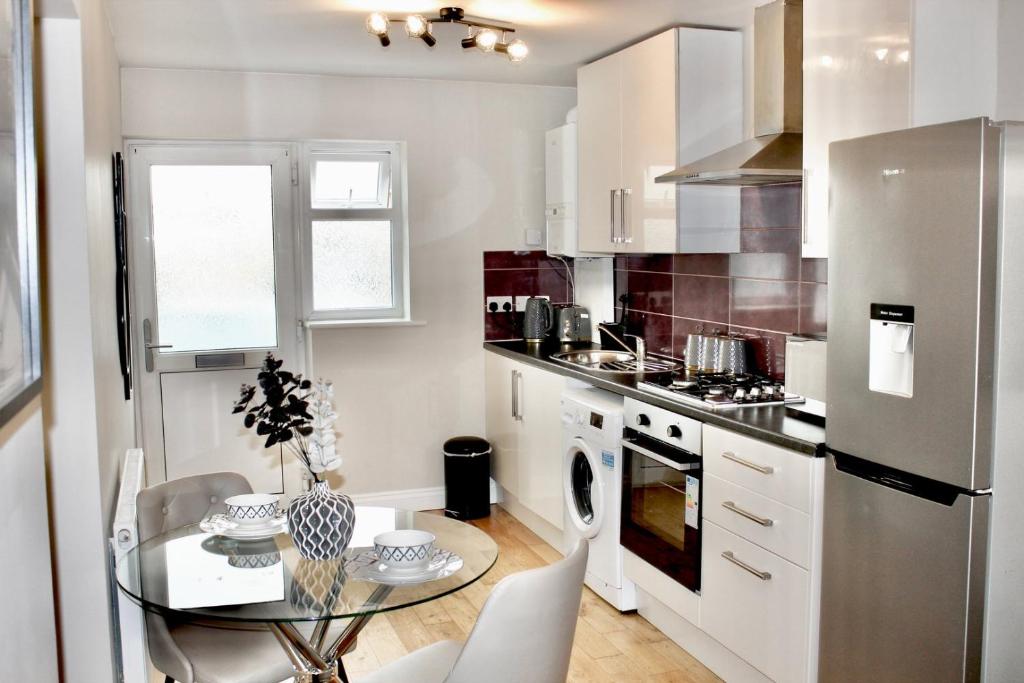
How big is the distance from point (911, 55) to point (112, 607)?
265cm

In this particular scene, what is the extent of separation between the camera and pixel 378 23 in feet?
12.2

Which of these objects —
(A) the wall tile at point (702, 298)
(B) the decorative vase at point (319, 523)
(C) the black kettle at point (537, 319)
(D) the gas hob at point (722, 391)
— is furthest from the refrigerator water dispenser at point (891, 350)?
(C) the black kettle at point (537, 319)

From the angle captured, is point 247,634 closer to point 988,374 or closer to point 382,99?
point 988,374

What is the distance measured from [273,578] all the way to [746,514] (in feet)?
5.16

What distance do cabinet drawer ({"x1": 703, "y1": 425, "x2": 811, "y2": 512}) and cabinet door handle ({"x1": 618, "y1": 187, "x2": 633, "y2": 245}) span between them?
137cm

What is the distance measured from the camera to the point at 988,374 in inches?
91.6

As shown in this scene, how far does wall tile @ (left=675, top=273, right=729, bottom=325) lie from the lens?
440cm

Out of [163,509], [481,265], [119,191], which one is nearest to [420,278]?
[481,265]

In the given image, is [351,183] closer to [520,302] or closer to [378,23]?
[520,302]

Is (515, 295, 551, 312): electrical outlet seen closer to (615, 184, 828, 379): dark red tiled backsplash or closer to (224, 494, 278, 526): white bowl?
(615, 184, 828, 379): dark red tiled backsplash

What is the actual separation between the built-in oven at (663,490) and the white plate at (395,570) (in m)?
1.27

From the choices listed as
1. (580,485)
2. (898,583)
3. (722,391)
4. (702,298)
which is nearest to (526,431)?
(580,485)

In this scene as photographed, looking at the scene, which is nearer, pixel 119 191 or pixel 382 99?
pixel 119 191

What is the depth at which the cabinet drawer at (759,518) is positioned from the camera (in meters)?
2.94
